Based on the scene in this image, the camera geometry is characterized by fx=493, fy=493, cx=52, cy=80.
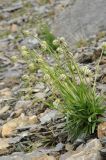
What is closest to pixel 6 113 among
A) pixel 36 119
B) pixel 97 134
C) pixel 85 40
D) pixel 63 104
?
pixel 36 119

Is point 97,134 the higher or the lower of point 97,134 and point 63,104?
the lower

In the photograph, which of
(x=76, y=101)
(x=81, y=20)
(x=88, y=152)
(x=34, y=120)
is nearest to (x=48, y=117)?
(x=34, y=120)

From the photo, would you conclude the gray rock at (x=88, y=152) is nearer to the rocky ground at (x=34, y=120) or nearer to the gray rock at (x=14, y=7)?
the rocky ground at (x=34, y=120)

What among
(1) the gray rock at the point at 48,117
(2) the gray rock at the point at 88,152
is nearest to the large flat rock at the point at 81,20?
(1) the gray rock at the point at 48,117

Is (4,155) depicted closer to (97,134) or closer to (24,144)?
(24,144)

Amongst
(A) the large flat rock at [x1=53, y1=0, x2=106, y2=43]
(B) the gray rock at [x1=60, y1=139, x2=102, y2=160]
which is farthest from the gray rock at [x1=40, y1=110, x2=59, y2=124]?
(A) the large flat rock at [x1=53, y1=0, x2=106, y2=43]

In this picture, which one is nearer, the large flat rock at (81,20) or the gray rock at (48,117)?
the gray rock at (48,117)

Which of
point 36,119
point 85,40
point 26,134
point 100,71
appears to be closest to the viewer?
point 26,134

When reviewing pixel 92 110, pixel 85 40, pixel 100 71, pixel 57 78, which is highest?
pixel 85 40
